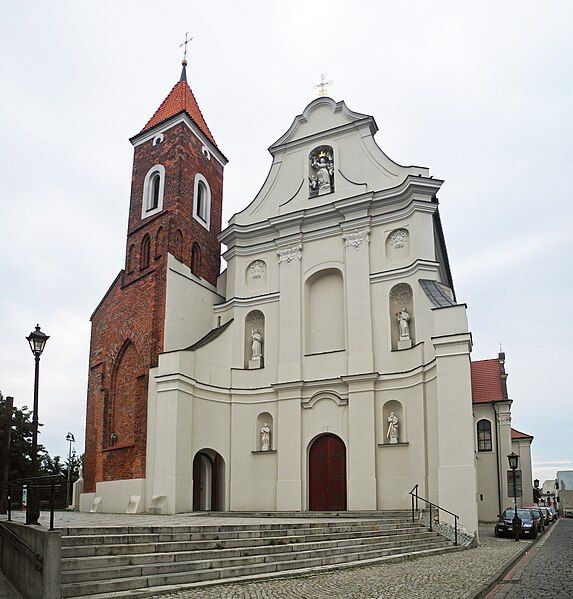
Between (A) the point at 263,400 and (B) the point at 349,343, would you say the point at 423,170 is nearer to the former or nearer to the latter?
(B) the point at 349,343

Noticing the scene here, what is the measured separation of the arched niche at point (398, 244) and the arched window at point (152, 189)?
31.8 feet

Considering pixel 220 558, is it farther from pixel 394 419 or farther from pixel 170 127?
pixel 170 127

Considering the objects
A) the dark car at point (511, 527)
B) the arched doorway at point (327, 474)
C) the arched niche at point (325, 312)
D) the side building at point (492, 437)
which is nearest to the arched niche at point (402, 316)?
the arched niche at point (325, 312)

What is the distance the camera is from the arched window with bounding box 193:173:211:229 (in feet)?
97.0

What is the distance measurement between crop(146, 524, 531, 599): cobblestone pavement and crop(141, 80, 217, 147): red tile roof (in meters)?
22.0

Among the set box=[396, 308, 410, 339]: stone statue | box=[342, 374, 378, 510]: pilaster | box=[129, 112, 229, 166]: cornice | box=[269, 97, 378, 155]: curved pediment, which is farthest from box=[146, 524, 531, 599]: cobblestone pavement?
box=[129, 112, 229, 166]: cornice

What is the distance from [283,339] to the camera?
26734 mm

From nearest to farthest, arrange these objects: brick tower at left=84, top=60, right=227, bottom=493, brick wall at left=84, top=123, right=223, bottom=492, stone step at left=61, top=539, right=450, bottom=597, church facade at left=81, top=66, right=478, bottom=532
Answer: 1. stone step at left=61, top=539, right=450, bottom=597
2. church facade at left=81, top=66, right=478, bottom=532
3. brick wall at left=84, top=123, right=223, bottom=492
4. brick tower at left=84, top=60, right=227, bottom=493

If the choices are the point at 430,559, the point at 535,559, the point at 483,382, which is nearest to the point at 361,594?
the point at 430,559

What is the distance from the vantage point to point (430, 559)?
1526 centimetres

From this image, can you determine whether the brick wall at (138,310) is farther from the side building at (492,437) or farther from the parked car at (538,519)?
the side building at (492,437)

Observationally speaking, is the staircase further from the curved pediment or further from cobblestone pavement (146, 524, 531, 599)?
the curved pediment

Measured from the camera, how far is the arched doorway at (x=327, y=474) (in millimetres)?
24673

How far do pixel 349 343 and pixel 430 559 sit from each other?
1092 cm
